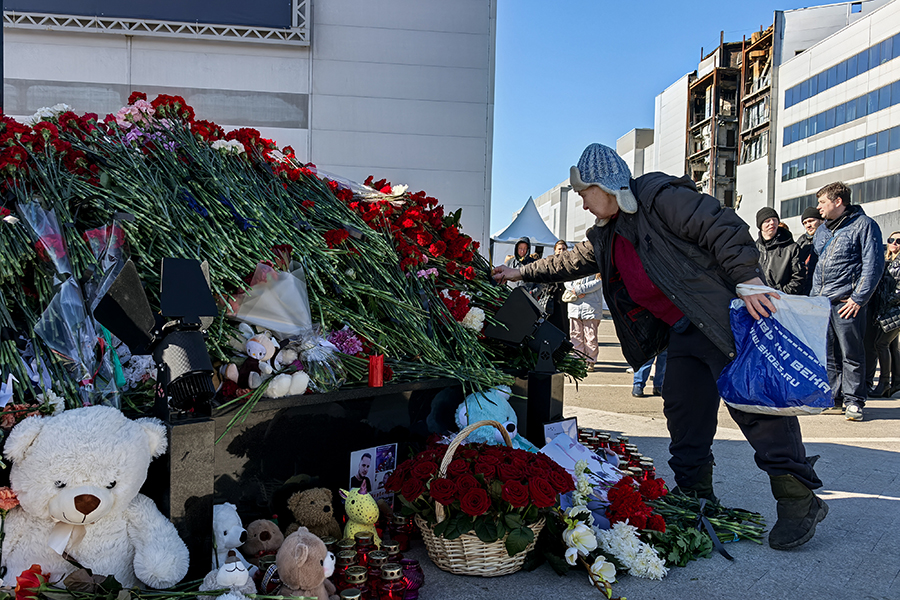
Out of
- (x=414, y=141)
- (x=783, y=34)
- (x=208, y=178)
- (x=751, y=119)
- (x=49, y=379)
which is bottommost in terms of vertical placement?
(x=49, y=379)

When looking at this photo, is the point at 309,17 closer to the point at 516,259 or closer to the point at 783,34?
the point at 516,259

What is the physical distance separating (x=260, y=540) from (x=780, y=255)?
19.4ft

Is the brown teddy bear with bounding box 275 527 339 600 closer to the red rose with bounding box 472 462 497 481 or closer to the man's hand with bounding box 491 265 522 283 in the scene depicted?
the red rose with bounding box 472 462 497 481

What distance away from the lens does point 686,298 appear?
289 cm

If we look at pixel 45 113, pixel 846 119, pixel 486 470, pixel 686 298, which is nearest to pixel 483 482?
pixel 486 470

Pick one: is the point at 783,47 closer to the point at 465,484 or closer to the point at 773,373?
the point at 773,373

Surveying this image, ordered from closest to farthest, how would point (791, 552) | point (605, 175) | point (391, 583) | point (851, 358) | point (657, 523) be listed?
point (391, 583) < point (657, 523) < point (791, 552) < point (605, 175) < point (851, 358)

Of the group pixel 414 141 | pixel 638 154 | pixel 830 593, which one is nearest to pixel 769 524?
pixel 830 593

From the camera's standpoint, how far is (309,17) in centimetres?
985

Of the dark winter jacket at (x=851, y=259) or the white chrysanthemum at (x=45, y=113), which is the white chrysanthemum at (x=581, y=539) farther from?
the dark winter jacket at (x=851, y=259)

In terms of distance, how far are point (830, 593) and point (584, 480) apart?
95 centimetres

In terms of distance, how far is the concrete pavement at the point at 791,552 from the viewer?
238 cm

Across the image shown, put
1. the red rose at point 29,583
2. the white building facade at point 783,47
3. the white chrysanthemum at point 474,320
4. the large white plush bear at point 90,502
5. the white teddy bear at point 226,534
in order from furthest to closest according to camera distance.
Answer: the white building facade at point 783,47 < the white chrysanthemum at point 474,320 < the white teddy bear at point 226,534 < the large white plush bear at point 90,502 < the red rose at point 29,583

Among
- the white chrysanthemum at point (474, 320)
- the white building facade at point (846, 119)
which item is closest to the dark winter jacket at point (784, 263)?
the white chrysanthemum at point (474, 320)
